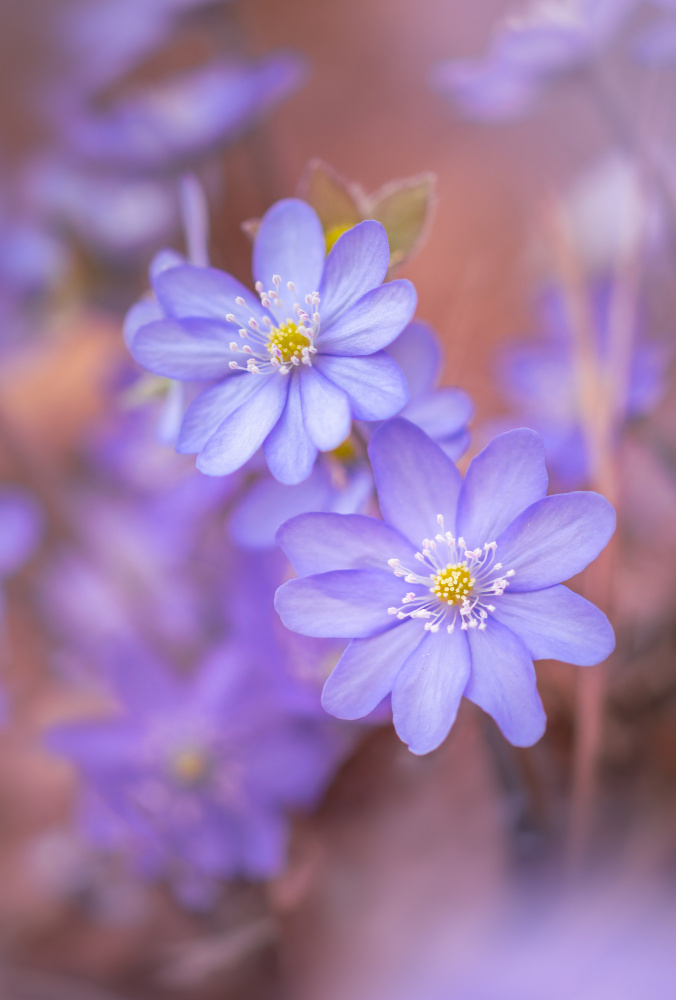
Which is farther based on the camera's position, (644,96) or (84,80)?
(84,80)

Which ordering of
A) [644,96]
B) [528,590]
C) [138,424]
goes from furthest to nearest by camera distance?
[138,424], [644,96], [528,590]

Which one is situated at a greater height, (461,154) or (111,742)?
(461,154)

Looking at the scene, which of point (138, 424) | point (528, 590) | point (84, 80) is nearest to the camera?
point (528, 590)

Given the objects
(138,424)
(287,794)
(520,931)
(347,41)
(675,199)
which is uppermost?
(347,41)

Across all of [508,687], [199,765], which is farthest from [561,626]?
[199,765]

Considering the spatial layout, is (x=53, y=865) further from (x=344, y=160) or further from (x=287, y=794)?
(x=344, y=160)

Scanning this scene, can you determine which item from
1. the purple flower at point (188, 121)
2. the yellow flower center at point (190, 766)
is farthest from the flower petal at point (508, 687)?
the purple flower at point (188, 121)

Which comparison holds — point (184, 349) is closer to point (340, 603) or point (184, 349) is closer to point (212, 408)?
point (212, 408)

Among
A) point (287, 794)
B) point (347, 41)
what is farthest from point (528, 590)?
point (347, 41)
